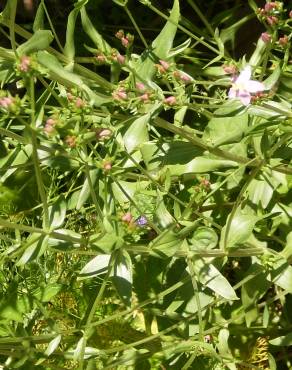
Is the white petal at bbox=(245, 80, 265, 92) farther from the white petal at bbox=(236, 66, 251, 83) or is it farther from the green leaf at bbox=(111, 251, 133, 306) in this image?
the green leaf at bbox=(111, 251, 133, 306)

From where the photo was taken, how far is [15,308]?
1.64 meters

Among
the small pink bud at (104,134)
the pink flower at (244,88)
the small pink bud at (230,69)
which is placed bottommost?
the small pink bud at (104,134)

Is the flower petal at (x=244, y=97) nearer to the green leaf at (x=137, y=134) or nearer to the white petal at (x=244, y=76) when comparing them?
the white petal at (x=244, y=76)

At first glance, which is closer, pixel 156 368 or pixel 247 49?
pixel 156 368

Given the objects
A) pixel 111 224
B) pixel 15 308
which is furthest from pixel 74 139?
pixel 15 308

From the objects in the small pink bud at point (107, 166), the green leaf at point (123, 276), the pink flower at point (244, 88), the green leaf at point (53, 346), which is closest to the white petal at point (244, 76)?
the pink flower at point (244, 88)

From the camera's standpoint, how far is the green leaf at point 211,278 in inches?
59.8

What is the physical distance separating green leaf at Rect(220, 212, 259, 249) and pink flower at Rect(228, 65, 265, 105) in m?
0.30

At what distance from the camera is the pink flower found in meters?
1.30

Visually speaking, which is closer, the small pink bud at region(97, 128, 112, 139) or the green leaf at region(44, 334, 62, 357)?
the small pink bud at region(97, 128, 112, 139)

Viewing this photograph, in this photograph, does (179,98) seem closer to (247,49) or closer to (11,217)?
(11,217)

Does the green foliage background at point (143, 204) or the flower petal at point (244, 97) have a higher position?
the flower petal at point (244, 97)

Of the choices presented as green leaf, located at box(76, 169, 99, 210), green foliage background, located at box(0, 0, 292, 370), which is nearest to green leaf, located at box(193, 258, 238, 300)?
green foliage background, located at box(0, 0, 292, 370)

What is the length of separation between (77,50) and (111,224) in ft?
3.81
